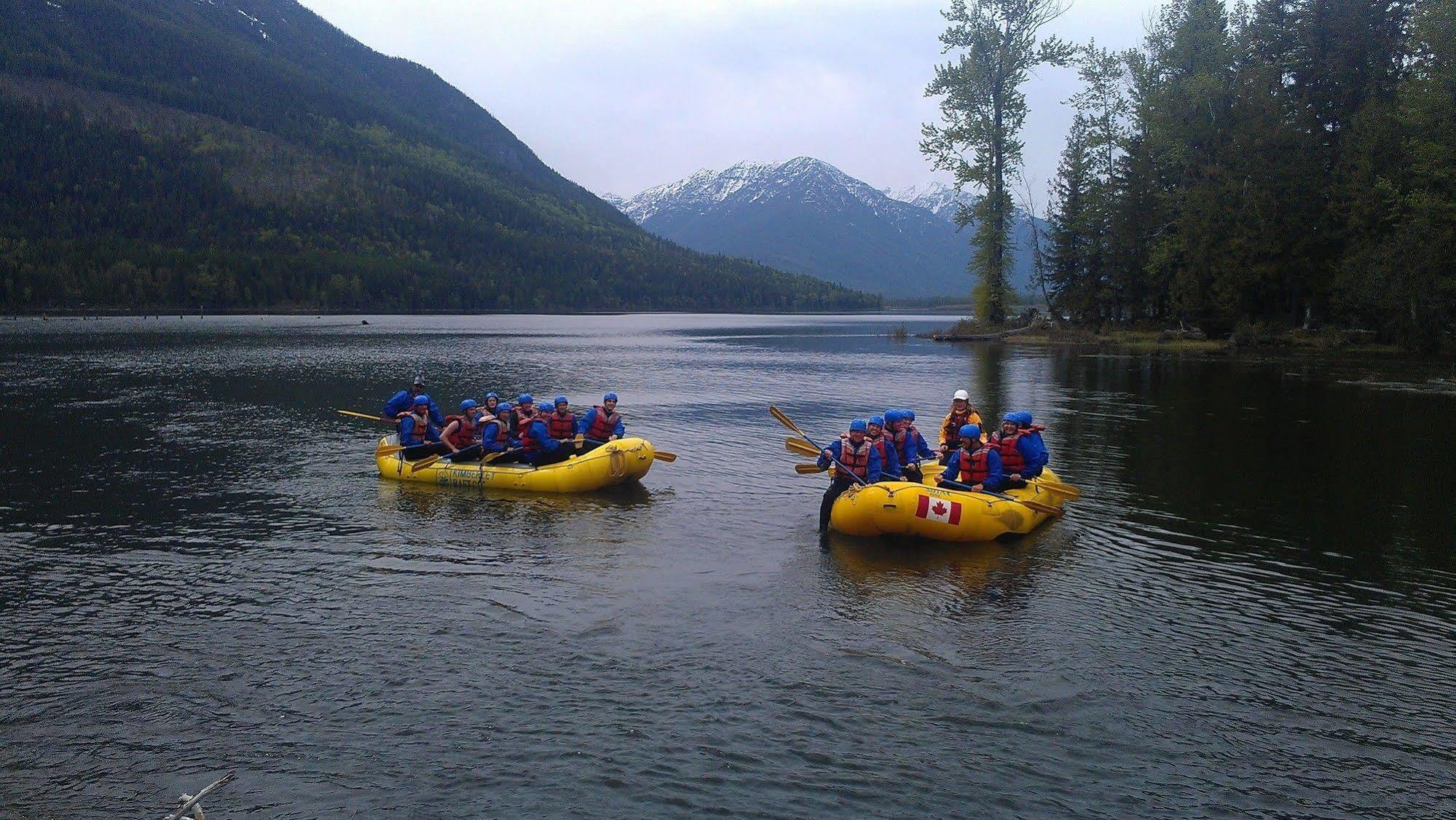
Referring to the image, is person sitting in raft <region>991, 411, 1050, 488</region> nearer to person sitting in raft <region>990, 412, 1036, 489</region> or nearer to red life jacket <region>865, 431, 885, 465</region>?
person sitting in raft <region>990, 412, 1036, 489</region>

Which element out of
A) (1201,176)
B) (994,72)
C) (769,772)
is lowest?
(769,772)

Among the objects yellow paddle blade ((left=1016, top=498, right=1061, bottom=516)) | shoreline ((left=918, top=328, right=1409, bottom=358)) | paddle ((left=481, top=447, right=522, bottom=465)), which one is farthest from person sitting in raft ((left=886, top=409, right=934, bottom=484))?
shoreline ((left=918, top=328, right=1409, bottom=358))

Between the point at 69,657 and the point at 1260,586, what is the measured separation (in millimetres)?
15749

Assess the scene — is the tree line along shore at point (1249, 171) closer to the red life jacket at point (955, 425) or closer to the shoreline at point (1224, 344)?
the shoreline at point (1224, 344)

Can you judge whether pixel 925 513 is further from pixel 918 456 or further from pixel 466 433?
pixel 466 433

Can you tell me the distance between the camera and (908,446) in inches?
742

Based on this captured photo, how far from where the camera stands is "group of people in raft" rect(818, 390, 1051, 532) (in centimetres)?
1773

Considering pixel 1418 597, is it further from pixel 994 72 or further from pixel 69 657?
pixel 994 72

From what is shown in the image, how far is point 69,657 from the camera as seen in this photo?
11453 millimetres

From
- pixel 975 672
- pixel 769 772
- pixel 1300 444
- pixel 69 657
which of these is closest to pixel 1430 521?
pixel 1300 444

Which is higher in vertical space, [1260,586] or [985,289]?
[985,289]

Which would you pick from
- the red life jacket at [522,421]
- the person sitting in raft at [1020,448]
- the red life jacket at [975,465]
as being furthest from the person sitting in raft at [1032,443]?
the red life jacket at [522,421]

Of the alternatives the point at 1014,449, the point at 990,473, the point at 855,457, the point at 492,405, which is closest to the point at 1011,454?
the point at 1014,449

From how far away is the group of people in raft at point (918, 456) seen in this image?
17.7m
